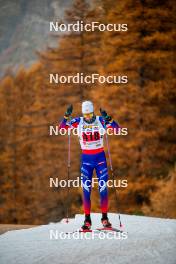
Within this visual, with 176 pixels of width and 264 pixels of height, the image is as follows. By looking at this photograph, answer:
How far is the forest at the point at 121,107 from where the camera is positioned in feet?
55.7

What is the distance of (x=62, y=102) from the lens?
2234 cm

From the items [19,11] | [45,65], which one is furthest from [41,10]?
[45,65]

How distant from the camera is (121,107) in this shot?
17.1 m

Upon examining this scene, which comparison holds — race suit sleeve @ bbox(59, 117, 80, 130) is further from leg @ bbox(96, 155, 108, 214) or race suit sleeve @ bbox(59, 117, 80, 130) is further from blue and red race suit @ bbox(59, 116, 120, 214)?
leg @ bbox(96, 155, 108, 214)

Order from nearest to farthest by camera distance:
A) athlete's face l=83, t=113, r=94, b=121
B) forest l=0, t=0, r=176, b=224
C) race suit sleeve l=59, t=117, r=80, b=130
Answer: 1. athlete's face l=83, t=113, r=94, b=121
2. race suit sleeve l=59, t=117, r=80, b=130
3. forest l=0, t=0, r=176, b=224

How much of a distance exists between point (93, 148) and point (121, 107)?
404 inches

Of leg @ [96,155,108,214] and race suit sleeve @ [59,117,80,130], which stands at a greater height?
race suit sleeve @ [59,117,80,130]

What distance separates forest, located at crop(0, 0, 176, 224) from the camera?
17.0 m

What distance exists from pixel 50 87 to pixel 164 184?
33.3 ft

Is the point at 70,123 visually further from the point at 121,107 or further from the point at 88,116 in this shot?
the point at 121,107

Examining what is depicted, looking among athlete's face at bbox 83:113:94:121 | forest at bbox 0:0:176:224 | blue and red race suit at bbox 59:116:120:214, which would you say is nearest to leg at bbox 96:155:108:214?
blue and red race suit at bbox 59:116:120:214

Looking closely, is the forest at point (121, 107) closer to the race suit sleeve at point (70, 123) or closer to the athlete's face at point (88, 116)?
the race suit sleeve at point (70, 123)

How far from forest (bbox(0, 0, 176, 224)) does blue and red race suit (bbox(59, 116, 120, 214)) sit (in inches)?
262

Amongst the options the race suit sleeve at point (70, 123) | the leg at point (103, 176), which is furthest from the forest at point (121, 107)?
the race suit sleeve at point (70, 123)
